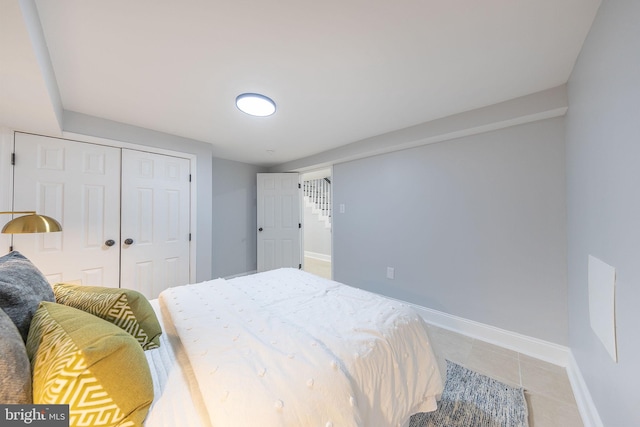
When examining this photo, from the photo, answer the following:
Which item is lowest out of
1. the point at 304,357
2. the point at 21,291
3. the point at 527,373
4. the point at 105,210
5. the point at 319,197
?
the point at 527,373

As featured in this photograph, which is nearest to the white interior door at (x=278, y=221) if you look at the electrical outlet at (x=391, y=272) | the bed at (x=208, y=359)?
the electrical outlet at (x=391, y=272)

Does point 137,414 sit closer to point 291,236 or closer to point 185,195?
point 185,195

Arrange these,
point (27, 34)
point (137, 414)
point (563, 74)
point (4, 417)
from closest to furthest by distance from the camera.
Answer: point (4, 417) < point (137, 414) < point (27, 34) < point (563, 74)

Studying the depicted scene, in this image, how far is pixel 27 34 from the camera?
1.02m

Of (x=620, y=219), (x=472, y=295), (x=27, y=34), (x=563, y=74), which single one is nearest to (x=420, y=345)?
(x=620, y=219)

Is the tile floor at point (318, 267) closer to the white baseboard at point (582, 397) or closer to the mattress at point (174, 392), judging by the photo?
the white baseboard at point (582, 397)

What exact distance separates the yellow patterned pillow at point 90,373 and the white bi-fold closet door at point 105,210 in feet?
6.59

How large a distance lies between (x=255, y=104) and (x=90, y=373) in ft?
6.35

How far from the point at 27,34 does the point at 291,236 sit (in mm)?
3513

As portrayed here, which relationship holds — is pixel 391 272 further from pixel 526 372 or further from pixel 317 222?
pixel 317 222

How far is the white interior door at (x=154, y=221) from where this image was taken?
2.55m

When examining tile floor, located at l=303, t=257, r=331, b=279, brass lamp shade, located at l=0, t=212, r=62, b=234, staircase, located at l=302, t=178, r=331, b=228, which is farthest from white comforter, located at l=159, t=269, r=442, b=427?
staircase, located at l=302, t=178, r=331, b=228

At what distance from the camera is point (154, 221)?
8.91 feet

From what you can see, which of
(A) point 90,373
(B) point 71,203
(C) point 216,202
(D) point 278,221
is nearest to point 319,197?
(D) point 278,221
